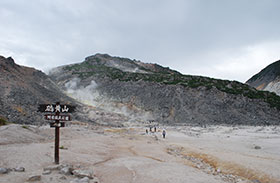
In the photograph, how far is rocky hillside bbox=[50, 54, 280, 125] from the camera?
170ft

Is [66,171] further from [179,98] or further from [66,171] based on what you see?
[179,98]

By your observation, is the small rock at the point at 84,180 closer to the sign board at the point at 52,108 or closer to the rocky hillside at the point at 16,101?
the sign board at the point at 52,108

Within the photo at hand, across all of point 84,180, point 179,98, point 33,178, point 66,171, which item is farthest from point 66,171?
point 179,98

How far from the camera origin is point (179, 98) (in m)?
61.8

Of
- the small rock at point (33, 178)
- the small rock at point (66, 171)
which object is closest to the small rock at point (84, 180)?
the small rock at point (66, 171)

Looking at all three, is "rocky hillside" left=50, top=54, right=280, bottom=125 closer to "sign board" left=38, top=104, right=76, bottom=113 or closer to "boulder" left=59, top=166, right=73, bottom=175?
"sign board" left=38, top=104, right=76, bottom=113

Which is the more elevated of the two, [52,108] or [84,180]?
[52,108]

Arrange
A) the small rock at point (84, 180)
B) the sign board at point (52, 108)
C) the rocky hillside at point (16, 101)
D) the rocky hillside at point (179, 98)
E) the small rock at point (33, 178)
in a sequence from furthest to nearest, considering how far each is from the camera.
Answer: the rocky hillside at point (179, 98) < the rocky hillside at point (16, 101) < the sign board at point (52, 108) < the small rock at point (84, 180) < the small rock at point (33, 178)

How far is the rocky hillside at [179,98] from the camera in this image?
51.8 metres

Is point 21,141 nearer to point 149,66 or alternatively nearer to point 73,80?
point 73,80

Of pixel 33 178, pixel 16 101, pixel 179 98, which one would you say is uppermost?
pixel 179 98

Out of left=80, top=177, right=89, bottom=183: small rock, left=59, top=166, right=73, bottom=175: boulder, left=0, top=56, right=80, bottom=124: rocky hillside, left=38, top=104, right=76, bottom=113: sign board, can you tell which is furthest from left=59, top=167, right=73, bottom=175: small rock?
left=0, top=56, right=80, bottom=124: rocky hillside

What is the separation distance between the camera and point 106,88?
7756 centimetres

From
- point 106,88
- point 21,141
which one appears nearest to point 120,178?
point 21,141
